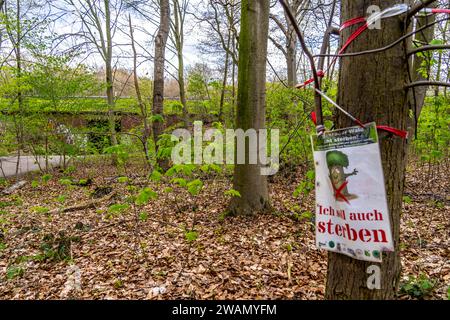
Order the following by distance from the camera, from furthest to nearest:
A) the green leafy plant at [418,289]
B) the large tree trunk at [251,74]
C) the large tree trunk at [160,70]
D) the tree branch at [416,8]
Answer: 1. the large tree trunk at [160,70]
2. the large tree trunk at [251,74]
3. the green leafy plant at [418,289]
4. the tree branch at [416,8]

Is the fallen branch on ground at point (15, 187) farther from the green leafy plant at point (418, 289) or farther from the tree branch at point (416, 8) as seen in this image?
the tree branch at point (416, 8)

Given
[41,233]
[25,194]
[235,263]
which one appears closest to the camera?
[235,263]

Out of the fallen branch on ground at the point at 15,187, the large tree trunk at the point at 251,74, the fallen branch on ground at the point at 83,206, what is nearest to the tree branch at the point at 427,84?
the large tree trunk at the point at 251,74

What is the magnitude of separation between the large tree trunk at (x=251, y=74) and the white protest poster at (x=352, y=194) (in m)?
2.80

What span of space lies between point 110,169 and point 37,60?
4185 mm

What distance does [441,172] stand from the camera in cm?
701

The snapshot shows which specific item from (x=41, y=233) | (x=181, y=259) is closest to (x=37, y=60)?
(x=41, y=233)

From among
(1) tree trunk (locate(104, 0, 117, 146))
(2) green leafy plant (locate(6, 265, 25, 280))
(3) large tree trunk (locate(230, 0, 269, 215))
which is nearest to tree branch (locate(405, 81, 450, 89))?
(3) large tree trunk (locate(230, 0, 269, 215))

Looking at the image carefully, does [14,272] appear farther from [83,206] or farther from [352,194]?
[352,194]

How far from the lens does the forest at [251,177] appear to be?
1.16 m

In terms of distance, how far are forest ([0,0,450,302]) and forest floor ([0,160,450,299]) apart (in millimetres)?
22

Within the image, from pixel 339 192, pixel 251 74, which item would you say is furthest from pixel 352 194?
pixel 251 74
